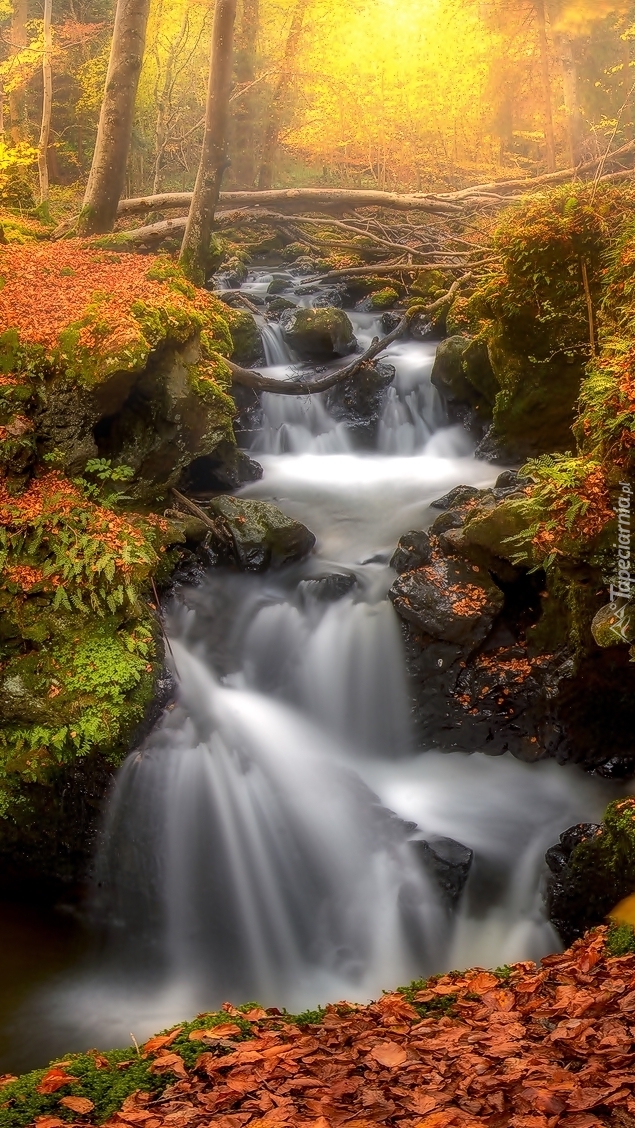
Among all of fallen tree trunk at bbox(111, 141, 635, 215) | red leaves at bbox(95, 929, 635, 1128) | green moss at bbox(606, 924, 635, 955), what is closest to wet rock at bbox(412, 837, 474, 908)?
green moss at bbox(606, 924, 635, 955)

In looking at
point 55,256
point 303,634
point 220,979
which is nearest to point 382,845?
point 220,979

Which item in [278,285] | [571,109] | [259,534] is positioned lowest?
[259,534]

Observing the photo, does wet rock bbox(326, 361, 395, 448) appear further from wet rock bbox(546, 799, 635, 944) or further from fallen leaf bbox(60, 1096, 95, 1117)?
fallen leaf bbox(60, 1096, 95, 1117)

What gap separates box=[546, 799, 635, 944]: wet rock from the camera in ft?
16.1

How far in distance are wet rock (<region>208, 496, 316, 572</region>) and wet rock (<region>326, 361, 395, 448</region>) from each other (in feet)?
10.3

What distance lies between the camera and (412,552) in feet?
26.4

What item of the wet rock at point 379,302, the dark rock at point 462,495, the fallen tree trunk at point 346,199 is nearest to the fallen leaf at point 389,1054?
the dark rock at point 462,495

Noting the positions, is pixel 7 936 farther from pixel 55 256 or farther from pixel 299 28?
pixel 299 28

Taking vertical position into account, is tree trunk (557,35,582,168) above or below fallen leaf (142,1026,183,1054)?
above

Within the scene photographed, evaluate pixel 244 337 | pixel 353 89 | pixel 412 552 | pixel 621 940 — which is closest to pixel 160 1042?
pixel 621 940

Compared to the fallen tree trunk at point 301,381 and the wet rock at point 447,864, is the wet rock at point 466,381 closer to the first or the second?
the fallen tree trunk at point 301,381

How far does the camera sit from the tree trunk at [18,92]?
707 inches

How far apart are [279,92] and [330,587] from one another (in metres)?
19.3

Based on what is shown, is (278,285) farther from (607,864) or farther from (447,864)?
(607,864)
